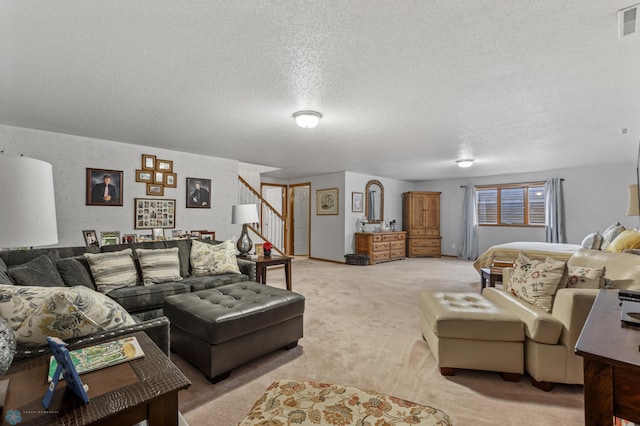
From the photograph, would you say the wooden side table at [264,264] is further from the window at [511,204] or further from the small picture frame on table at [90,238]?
the window at [511,204]

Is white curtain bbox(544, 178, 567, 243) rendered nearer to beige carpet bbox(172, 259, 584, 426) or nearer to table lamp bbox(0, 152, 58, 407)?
beige carpet bbox(172, 259, 584, 426)

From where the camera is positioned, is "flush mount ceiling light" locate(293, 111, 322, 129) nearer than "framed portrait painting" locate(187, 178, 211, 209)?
Yes

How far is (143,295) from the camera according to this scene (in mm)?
2701

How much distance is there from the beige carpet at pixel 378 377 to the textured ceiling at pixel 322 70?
223cm

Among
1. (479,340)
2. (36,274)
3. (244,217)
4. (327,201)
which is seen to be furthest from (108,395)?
(327,201)

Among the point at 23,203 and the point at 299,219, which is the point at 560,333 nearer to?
the point at 23,203

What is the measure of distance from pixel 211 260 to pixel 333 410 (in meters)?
2.67

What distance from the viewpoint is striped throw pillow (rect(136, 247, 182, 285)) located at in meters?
3.00

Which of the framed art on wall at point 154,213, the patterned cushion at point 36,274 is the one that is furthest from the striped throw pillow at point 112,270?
the framed art on wall at point 154,213

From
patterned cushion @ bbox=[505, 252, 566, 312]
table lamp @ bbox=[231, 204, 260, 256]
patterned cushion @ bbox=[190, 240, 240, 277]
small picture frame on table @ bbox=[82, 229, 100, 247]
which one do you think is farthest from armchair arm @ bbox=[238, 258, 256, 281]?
patterned cushion @ bbox=[505, 252, 566, 312]

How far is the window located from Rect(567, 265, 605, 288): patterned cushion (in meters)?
6.13

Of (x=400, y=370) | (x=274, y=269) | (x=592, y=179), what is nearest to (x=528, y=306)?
(x=400, y=370)

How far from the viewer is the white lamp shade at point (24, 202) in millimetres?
955

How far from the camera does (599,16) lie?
1588mm
